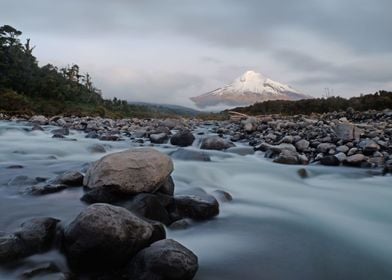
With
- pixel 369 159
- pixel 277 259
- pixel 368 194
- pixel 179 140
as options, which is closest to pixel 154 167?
pixel 277 259

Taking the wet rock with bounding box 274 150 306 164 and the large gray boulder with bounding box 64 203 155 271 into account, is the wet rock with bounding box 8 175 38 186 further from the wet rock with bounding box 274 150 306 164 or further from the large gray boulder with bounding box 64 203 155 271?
the wet rock with bounding box 274 150 306 164

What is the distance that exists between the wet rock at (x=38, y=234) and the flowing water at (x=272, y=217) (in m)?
0.10

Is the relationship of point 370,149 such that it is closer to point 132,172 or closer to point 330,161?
point 330,161

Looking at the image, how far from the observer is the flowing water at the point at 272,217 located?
3.33m

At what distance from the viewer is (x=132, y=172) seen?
4336mm

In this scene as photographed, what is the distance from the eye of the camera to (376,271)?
3.40m

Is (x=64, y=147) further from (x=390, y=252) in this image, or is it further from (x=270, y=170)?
(x=390, y=252)

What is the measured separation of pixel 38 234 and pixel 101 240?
0.64 metres

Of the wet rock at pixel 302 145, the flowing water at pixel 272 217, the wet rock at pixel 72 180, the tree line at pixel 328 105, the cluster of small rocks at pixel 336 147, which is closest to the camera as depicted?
the flowing water at pixel 272 217

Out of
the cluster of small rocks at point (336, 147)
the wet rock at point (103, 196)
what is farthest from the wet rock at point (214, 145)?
the wet rock at point (103, 196)

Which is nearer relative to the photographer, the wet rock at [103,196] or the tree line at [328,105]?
the wet rock at [103,196]

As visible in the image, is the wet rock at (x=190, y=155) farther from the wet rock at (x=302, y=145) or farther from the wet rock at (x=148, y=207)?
the wet rock at (x=148, y=207)

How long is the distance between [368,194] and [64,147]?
6509 mm

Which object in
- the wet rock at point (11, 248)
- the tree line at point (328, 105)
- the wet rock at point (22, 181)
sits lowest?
the wet rock at point (11, 248)
